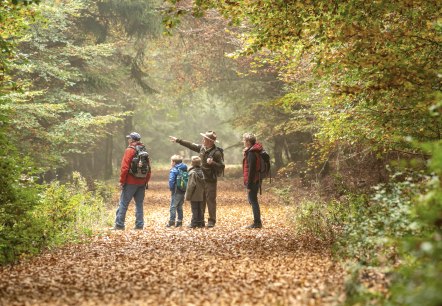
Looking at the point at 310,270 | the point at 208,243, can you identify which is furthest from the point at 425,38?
the point at 208,243

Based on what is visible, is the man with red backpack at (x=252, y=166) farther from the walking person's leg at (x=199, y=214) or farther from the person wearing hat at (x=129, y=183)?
the person wearing hat at (x=129, y=183)

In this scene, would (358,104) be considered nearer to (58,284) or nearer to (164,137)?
(58,284)

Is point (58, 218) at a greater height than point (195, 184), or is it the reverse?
point (195, 184)

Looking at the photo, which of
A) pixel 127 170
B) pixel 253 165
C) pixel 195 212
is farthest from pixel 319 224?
pixel 127 170

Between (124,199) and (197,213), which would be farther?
(197,213)

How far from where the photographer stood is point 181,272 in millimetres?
6840

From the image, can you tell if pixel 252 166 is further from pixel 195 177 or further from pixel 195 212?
Answer: pixel 195 212

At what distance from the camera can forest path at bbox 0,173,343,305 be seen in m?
5.48

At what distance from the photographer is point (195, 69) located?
94.4 ft

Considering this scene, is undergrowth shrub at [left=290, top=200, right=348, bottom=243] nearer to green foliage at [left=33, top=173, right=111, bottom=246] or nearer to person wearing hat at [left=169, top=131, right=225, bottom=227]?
person wearing hat at [left=169, top=131, right=225, bottom=227]

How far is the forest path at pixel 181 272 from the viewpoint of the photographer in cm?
548

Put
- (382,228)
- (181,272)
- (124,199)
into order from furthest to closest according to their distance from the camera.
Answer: (124,199) → (181,272) → (382,228)

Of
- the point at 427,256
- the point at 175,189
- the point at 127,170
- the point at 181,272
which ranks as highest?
the point at 127,170

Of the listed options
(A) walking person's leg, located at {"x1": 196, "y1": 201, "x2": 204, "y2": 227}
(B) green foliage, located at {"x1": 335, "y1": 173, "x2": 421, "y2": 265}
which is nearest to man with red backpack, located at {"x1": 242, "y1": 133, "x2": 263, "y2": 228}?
(A) walking person's leg, located at {"x1": 196, "y1": 201, "x2": 204, "y2": 227}
